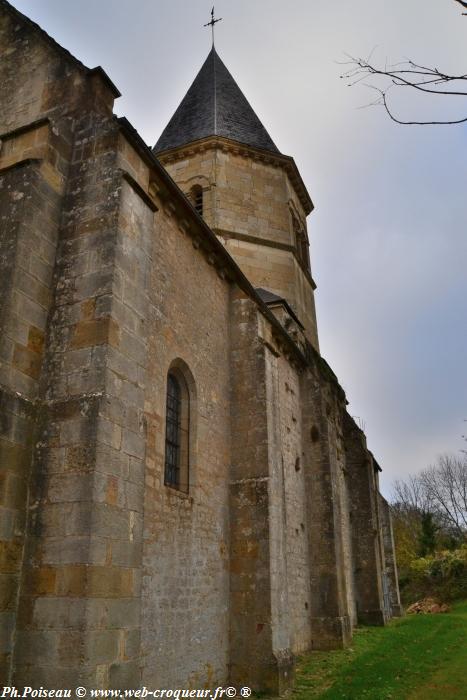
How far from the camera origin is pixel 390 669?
9484 millimetres

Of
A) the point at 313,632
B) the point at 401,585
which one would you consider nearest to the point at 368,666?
the point at 313,632

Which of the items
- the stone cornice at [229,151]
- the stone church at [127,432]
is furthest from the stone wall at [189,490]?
the stone cornice at [229,151]

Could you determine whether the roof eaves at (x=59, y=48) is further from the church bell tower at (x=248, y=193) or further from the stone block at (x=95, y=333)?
the church bell tower at (x=248, y=193)

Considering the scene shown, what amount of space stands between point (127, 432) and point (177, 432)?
2.70 meters

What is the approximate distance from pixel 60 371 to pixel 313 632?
9.72 meters

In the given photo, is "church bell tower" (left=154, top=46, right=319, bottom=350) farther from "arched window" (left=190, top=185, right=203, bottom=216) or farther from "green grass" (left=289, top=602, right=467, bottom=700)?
"green grass" (left=289, top=602, right=467, bottom=700)

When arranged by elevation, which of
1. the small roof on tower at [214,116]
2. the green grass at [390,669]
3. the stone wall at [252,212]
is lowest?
the green grass at [390,669]

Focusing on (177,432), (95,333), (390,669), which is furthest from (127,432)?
(390,669)

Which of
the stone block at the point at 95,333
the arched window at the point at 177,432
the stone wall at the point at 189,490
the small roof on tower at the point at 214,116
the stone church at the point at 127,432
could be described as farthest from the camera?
the small roof on tower at the point at 214,116

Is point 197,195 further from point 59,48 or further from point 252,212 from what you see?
point 59,48

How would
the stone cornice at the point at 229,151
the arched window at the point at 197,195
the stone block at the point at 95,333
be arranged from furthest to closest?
the stone cornice at the point at 229,151
the arched window at the point at 197,195
the stone block at the point at 95,333

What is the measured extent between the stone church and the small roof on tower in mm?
8508

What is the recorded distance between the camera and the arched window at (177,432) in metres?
7.79

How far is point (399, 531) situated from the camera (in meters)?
37.8
